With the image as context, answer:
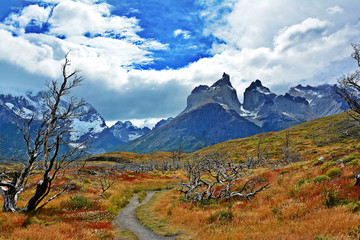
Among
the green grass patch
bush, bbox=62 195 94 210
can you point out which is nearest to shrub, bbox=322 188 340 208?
the green grass patch

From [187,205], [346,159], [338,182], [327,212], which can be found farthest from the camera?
[346,159]

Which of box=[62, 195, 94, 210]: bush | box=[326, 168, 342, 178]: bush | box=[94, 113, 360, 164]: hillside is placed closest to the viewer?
box=[326, 168, 342, 178]: bush

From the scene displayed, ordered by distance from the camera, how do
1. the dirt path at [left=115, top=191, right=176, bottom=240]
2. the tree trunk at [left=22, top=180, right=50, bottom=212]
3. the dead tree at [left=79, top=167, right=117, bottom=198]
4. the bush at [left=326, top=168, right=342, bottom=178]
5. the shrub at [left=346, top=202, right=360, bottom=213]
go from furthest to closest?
the dead tree at [left=79, top=167, right=117, bottom=198] < the bush at [left=326, top=168, right=342, bottom=178] < the dirt path at [left=115, top=191, right=176, bottom=240] < the tree trunk at [left=22, top=180, right=50, bottom=212] < the shrub at [left=346, top=202, right=360, bottom=213]

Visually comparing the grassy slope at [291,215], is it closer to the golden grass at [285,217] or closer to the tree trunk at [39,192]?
the golden grass at [285,217]

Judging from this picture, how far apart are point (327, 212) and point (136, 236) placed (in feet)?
36.4

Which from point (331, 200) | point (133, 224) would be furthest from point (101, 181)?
point (331, 200)

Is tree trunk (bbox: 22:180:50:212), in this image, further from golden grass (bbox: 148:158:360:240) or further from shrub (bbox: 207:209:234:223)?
shrub (bbox: 207:209:234:223)

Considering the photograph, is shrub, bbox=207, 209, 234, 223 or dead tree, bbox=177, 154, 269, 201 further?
dead tree, bbox=177, 154, 269, 201

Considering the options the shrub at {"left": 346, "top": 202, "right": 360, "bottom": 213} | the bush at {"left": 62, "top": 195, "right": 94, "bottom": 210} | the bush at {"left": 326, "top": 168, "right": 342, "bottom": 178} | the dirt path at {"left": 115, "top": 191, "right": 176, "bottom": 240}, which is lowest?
the dirt path at {"left": 115, "top": 191, "right": 176, "bottom": 240}

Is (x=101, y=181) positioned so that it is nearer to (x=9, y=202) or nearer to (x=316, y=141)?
(x=9, y=202)

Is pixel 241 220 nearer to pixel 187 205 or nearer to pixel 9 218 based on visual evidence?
pixel 187 205

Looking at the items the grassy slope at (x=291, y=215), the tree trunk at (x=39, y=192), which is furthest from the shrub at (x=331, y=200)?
the tree trunk at (x=39, y=192)

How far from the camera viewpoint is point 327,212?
9953mm

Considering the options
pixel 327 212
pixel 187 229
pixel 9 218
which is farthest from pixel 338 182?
pixel 9 218
